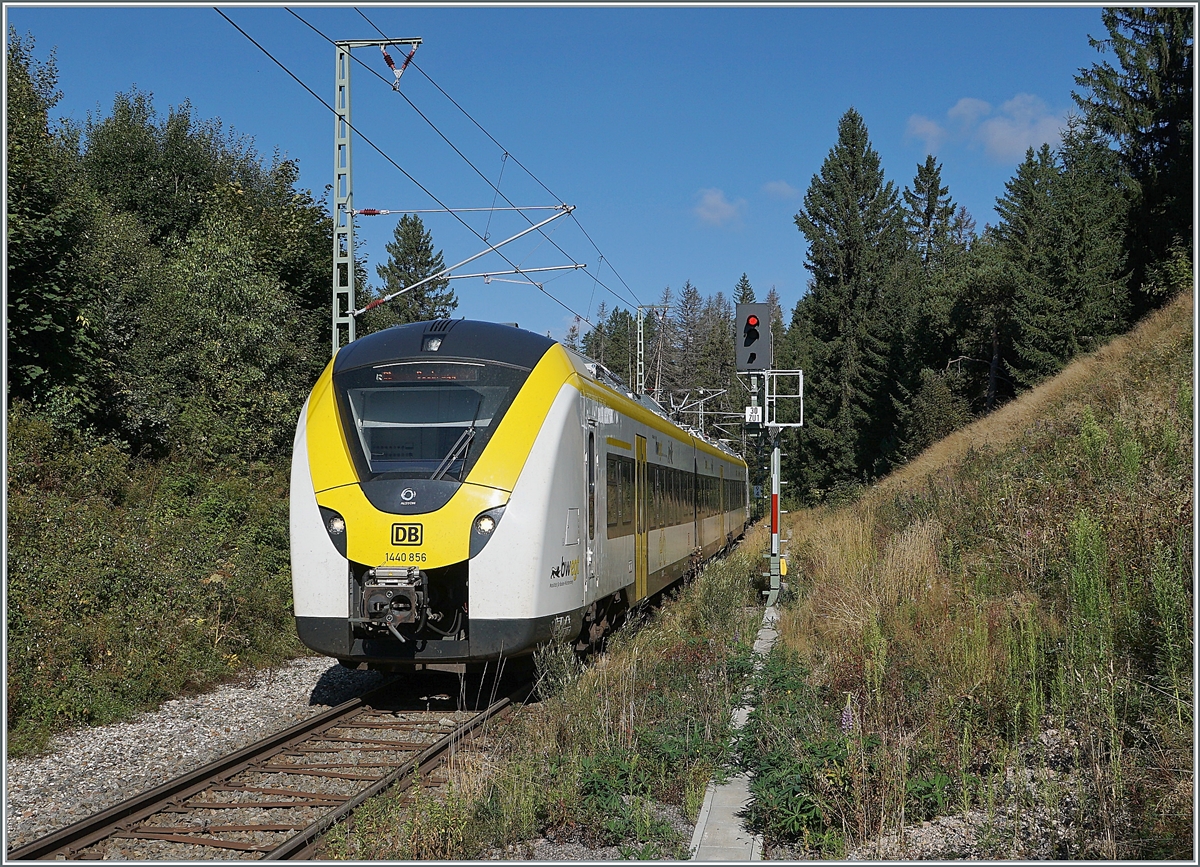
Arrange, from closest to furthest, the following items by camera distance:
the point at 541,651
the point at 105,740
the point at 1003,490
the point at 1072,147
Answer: the point at 105,740, the point at 541,651, the point at 1003,490, the point at 1072,147

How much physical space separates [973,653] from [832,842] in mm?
2610

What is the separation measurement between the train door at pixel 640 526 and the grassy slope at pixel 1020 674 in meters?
1.91

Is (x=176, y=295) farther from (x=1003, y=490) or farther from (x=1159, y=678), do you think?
(x=1159, y=678)

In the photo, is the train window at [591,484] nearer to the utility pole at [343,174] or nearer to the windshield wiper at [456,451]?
the windshield wiper at [456,451]

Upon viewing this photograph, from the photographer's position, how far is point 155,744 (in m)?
7.83

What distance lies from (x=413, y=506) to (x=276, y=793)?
2.48 metres

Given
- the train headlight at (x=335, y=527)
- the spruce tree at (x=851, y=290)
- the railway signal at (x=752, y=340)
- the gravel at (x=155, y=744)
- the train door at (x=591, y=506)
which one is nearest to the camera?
the gravel at (x=155, y=744)

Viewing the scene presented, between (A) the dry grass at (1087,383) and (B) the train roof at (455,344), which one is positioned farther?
(A) the dry grass at (1087,383)

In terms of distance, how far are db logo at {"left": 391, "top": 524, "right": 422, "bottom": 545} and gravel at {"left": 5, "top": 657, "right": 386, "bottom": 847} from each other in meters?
1.94

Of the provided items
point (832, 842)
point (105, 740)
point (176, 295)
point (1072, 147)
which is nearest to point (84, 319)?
point (176, 295)

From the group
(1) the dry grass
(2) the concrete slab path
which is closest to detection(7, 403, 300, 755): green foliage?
(2) the concrete slab path

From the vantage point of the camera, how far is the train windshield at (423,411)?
8359 millimetres

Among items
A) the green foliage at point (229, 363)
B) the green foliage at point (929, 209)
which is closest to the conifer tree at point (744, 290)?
the green foliage at point (929, 209)

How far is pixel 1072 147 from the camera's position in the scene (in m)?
50.9
